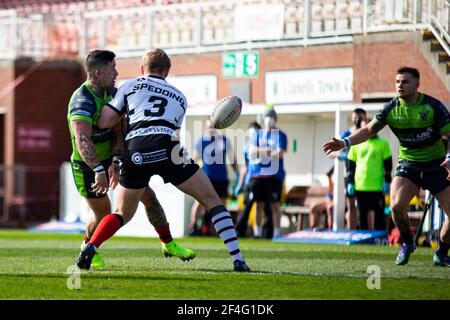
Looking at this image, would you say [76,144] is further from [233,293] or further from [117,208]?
[233,293]

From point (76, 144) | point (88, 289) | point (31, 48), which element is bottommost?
Result: point (88, 289)

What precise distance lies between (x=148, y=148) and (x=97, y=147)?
110cm

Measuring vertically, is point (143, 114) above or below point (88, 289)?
above

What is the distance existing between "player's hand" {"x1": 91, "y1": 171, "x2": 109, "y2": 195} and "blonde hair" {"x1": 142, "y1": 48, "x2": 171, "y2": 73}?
3.48ft

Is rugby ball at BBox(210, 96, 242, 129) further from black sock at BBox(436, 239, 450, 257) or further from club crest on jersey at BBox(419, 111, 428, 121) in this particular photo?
black sock at BBox(436, 239, 450, 257)

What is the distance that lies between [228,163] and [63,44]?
28.4 feet

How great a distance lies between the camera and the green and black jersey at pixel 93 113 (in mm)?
10695

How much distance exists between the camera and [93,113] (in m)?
10.8

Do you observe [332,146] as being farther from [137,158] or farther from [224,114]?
[137,158]

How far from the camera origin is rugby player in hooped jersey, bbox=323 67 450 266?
11625mm

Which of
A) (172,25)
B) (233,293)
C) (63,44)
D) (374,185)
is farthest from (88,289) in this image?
(63,44)

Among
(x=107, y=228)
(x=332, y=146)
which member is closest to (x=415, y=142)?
(x=332, y=146)

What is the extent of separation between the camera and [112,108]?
1027 centimetres

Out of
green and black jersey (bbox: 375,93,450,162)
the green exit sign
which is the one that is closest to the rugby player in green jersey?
green and black jersey (bbox: 375,93,450,162)
